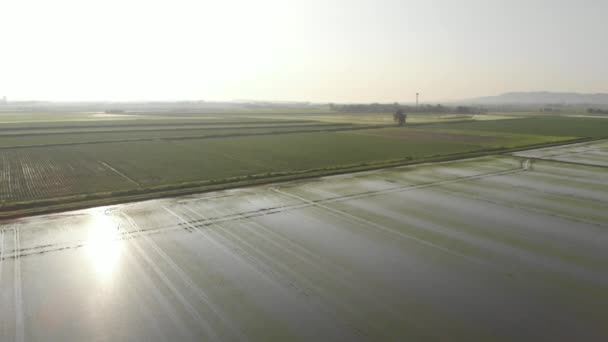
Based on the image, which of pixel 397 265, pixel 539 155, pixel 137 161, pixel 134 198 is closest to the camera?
pixel 397 265

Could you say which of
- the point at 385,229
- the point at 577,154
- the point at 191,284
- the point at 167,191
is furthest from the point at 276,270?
the point at 577,154

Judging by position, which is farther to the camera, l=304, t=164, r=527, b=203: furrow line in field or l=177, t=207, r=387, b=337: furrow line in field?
l=304, t=164, r=527, b=203: furrow line in field

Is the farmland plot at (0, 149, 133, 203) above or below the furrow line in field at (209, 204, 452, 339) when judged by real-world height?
above

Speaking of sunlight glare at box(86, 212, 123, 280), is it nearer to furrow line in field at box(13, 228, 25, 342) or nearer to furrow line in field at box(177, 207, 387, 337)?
furrow line in field at box(13, 228, 25, 342)

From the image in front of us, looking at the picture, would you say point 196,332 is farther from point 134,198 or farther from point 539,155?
point 539,155

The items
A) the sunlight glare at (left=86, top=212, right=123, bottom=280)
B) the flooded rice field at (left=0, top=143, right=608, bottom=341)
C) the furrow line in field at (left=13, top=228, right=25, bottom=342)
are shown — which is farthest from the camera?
the sunlight glare at (left=86, top=212, right=123, bottom=280)

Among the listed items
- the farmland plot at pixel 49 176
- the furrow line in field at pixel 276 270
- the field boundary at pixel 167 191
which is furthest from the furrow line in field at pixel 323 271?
the farmland plot at pixel 49 176

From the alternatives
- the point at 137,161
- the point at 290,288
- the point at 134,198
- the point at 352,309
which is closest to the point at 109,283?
the point at 290,288

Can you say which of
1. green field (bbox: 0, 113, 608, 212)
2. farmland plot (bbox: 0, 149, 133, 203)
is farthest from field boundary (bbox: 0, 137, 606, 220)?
farmland plot (bbox: 0, 149, 133, 203)

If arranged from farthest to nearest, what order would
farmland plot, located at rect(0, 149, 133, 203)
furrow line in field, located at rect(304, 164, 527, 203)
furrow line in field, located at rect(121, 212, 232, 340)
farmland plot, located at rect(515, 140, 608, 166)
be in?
1. farmland plot, located at rect(515, 140, 608, 166)
2. farmland plot, located at rect(0, 149, 133, 203)
3. furrow line in field, located at rect(304, 164, 527, 203)
4. furrow line in field, located at rect(121, 212, 232, 340)
